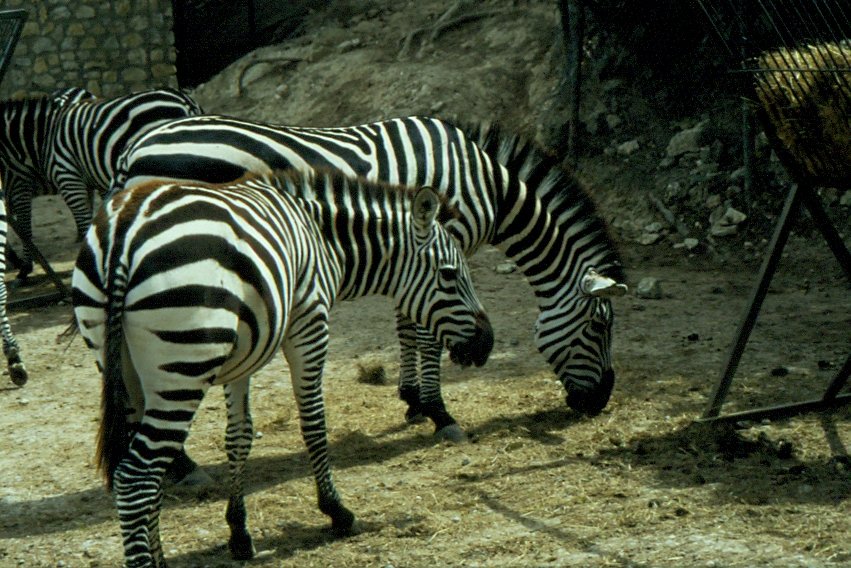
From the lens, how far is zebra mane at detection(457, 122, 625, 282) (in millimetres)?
7102

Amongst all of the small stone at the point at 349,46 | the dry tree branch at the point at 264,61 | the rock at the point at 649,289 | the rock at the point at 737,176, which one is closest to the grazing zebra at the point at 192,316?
the rock at the point at 649,289

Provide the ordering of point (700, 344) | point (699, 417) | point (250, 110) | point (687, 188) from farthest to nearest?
1. point (250, 110)
2. point (687, 188)
3. point (700, 344)
4. point (699, 417)

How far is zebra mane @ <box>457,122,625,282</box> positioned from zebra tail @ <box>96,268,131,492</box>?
10.8 feet

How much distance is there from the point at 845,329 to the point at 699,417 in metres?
2.44

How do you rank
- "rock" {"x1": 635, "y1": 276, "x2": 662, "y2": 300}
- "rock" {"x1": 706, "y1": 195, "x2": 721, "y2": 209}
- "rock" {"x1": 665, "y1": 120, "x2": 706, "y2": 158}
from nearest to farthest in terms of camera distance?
"rock" {"x1": 635, "y1": 276, "x2": 662, "y2": 300} → "rock" {"x1": 706, "y1": 195, "x2": 721, "y2": 209} → "rock" {"x1": 665, "y1": 120, "x2": 706, "y2": 158}

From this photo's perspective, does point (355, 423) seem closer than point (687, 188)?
Yes

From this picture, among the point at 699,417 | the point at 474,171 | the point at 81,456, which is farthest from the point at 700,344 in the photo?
the point at 81,456

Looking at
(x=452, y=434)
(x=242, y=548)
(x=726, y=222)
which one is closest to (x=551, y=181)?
(x=452, y=434)

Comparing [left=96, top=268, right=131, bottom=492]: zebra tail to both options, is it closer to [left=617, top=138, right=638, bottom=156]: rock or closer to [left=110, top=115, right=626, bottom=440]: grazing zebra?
[left=110, top=115, right=626, bottom=440]: grazing zebra

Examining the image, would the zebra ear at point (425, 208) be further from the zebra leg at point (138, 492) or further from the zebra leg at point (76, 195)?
the zebra leg at point (76, 195)

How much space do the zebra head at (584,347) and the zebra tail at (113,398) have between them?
3.22 metres

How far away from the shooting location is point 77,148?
35.5ft

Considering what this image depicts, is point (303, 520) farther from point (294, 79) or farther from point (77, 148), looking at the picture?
point (294, 79)

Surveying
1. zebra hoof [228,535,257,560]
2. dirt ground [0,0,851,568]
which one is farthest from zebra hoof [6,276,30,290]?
zebra hoof [228,535,257,560]
